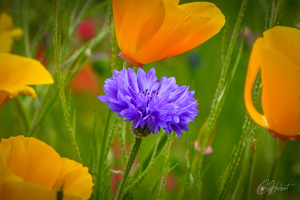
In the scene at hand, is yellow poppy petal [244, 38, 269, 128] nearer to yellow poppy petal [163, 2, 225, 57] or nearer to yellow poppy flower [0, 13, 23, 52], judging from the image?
yellow poppy petal [163, 2, 225, 57]

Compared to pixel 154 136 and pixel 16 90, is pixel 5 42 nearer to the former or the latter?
pixel 16 90

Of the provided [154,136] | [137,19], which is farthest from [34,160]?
[154,136]

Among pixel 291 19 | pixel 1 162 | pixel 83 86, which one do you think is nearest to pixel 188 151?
pixel 1 162

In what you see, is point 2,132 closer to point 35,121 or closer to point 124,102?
point 35,121

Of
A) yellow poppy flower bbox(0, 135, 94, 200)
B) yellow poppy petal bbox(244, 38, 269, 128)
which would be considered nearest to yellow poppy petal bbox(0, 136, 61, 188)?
yellow poppy flower bbox(0, 135, 94, 200)

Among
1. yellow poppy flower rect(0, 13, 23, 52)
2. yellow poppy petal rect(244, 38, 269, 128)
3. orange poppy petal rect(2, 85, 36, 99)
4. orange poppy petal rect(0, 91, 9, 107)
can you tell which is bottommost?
orange poppy petal rect(0, 91, 9, 107)
